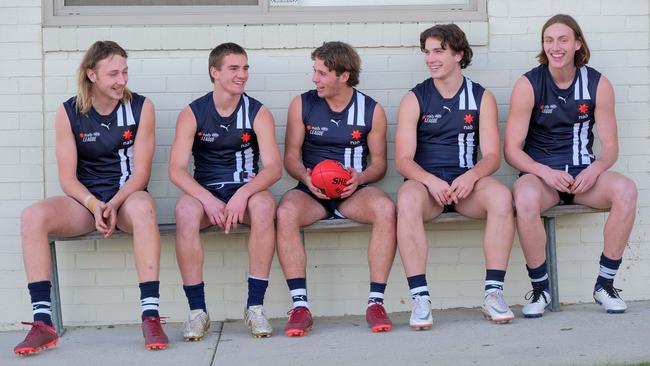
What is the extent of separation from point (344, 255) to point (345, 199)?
23.3 inches

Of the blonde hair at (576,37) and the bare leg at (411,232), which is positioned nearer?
the bare leg at (411,232)

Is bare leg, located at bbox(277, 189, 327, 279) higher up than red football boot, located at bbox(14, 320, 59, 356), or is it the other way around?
bare leg, located at bbox(277, 189, 327, 279)

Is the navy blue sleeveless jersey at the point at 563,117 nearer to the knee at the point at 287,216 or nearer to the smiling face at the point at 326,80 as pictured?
the smiling face at the point at 326,80

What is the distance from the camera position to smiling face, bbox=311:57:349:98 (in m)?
6.76

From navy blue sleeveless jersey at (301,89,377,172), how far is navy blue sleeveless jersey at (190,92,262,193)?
332 millimetres

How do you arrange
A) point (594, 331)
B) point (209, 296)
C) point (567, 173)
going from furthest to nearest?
point (209, 296), point (567, 173), point (594, 331)

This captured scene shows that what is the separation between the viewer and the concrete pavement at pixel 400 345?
5.73 metres

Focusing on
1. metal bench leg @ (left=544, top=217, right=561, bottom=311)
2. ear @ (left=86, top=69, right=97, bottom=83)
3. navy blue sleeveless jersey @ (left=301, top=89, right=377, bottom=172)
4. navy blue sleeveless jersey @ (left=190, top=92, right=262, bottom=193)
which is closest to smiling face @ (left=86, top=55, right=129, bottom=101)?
ear @ (left=86, top=69, right=97, bottom=83)

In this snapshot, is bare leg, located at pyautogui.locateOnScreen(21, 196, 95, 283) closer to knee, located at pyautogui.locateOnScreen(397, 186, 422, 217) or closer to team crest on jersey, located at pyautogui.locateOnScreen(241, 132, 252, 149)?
team crest on jersey, located at pyautogui.locateOnScreen(241, 132, 252, 149)

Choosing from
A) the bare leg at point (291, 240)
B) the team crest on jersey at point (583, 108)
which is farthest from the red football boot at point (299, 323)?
the team crest on jersey at point (583, 108)

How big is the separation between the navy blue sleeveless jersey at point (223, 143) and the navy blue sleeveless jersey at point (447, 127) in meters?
0.99

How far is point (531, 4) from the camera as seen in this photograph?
721cm

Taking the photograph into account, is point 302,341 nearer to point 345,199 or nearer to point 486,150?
point 345,199

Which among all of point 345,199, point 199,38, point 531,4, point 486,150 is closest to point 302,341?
point 345,199
